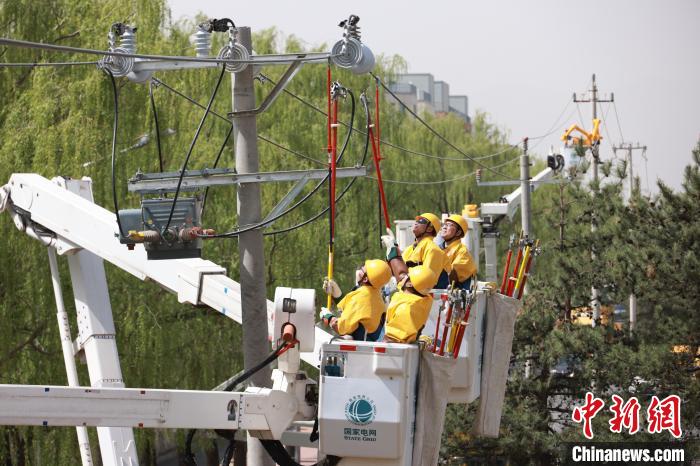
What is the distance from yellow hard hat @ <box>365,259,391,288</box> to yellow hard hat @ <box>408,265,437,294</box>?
0.73 ft

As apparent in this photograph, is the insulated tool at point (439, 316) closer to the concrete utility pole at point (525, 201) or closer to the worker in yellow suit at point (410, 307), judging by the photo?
the worker in yellow suit at point (410, 307)

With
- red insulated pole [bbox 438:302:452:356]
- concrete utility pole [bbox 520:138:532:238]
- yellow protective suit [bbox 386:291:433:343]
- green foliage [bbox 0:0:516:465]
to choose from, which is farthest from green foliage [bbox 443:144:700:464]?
yellow protective suit [bbox 386:291:433:343]

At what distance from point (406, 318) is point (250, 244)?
1979 millimetres

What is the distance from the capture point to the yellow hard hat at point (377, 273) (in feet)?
35.3

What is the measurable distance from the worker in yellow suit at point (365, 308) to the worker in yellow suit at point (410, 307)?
13 centimetres

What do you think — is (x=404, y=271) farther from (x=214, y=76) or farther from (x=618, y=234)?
(x=618, y=234)

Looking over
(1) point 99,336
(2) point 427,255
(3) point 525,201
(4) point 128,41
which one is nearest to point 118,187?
(1) point 99,336

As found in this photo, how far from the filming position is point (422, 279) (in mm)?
10891

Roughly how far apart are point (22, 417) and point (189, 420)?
130 cm

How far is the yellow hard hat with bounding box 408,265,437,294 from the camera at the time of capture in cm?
1087

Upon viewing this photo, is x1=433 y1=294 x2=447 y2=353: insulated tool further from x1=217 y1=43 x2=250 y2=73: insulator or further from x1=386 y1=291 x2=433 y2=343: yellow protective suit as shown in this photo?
x1=217 y1=43 x2=250 y2=73: insulator

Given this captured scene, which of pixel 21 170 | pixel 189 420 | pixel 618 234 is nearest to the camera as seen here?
pixel 189 420

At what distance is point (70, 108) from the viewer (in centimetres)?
1941

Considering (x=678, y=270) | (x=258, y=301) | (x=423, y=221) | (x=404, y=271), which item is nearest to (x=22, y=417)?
(x=258, y=301)
